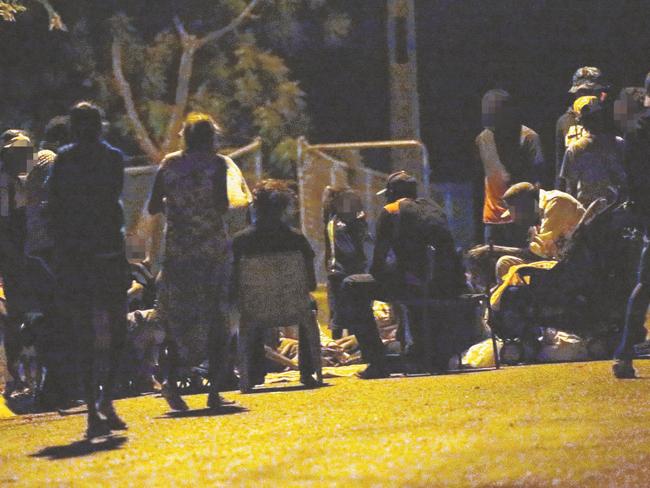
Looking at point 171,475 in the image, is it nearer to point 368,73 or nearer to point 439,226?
point 439,226

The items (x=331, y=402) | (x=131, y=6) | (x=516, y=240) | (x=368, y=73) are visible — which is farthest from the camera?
(x=368, y=73)

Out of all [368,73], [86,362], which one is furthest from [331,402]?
[368,73]

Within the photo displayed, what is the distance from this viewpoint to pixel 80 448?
11.5 metres

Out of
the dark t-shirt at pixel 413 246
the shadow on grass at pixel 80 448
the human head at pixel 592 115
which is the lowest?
the shadow on grass at pixel 80 448

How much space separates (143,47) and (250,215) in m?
10.2

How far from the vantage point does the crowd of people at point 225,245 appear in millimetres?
12062

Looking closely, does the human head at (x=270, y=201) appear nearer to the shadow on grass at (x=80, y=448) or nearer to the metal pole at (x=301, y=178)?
the shadow on grass at (x=80, y=448)

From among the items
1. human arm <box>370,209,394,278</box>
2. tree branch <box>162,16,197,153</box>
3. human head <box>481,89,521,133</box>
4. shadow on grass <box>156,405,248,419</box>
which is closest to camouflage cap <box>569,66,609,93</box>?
human head <box>481,89,521,133</box>

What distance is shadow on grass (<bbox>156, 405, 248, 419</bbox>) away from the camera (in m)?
13.0

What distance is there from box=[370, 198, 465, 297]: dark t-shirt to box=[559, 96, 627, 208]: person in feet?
5.33

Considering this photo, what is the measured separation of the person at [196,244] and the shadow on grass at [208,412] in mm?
64

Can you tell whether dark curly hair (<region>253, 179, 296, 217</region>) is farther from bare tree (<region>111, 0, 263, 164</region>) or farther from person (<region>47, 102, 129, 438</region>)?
bare tree (<region>111, 0, 263, 164</region>)

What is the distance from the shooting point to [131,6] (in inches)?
977

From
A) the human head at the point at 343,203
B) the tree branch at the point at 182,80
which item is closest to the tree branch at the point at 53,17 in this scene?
the tree branch at the point at 182,80
